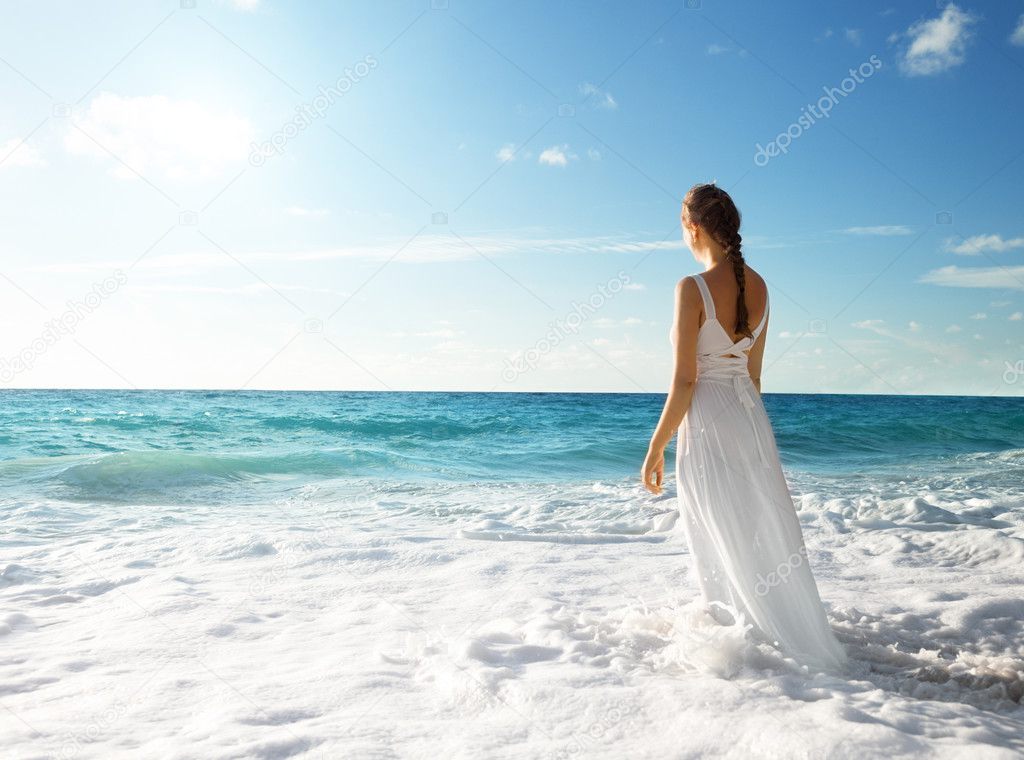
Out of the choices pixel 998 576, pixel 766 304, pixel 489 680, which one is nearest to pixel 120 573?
pixel 489 680

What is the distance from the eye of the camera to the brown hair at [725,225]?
11.0ft

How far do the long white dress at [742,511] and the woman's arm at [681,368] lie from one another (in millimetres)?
55

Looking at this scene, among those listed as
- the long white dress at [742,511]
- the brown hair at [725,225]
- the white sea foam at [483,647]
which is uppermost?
the brown hair at [725,225]

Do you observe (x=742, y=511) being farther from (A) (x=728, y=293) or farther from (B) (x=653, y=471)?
(A) (x=728, y=293)

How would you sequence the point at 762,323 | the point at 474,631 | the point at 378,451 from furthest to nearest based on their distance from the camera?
1. the point at 378,451
2. the point at 474,631
3. the point at 762,323

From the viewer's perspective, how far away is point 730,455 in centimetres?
340

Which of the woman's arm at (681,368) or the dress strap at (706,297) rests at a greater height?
the dress strap at (706,297)

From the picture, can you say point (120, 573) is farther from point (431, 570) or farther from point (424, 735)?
point (424, 735)

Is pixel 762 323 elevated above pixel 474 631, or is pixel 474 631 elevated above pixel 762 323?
pixel 762 323

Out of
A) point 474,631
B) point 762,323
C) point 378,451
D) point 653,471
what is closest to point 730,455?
point 653,471

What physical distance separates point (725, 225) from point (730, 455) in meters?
1.08

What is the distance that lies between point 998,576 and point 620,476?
8171mm

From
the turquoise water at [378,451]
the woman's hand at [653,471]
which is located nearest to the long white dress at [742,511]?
the woman's hand at [653,471]

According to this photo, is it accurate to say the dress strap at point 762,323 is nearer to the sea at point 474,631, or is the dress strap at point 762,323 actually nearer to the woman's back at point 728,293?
the woman's back at point 728,293
